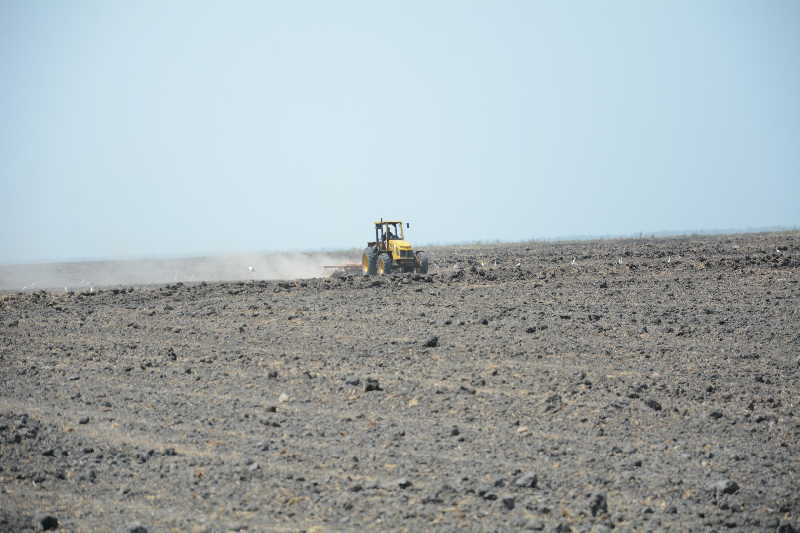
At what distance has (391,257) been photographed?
3016cm

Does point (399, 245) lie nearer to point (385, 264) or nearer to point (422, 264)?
point (385, 264)

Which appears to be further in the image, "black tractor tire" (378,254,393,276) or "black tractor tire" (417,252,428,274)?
"black tractor tire" (417,252,428,274)

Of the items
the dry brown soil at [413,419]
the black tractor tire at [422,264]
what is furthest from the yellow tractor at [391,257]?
the dry brown soil at [413,419]

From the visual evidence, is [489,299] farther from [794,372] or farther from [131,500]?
[131,500]

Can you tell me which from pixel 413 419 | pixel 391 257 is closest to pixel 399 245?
pixel 391 257

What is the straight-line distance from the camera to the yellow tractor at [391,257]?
98.6 ft

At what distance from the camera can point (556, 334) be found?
571 inches

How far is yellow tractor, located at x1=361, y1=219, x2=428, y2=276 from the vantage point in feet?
98.6

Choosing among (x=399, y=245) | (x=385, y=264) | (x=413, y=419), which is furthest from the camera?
(x=399, y=245)

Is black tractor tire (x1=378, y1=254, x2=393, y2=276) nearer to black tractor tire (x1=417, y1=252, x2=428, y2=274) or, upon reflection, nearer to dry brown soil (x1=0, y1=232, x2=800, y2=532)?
black tractor tire (x1=417, y1=252, x2=428, y2=274)

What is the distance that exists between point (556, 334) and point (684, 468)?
21.6 ft

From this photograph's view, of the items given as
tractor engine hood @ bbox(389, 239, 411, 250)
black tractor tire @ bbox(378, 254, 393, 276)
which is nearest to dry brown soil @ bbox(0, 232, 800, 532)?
black tractor tire @ bbox(378, 254, 393, 276)

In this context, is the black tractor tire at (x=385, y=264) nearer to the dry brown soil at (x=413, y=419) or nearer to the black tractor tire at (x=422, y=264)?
the black tractor tire at (x=422, y=264)

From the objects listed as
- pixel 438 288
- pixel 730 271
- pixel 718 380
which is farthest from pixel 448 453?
pixel 730 271
